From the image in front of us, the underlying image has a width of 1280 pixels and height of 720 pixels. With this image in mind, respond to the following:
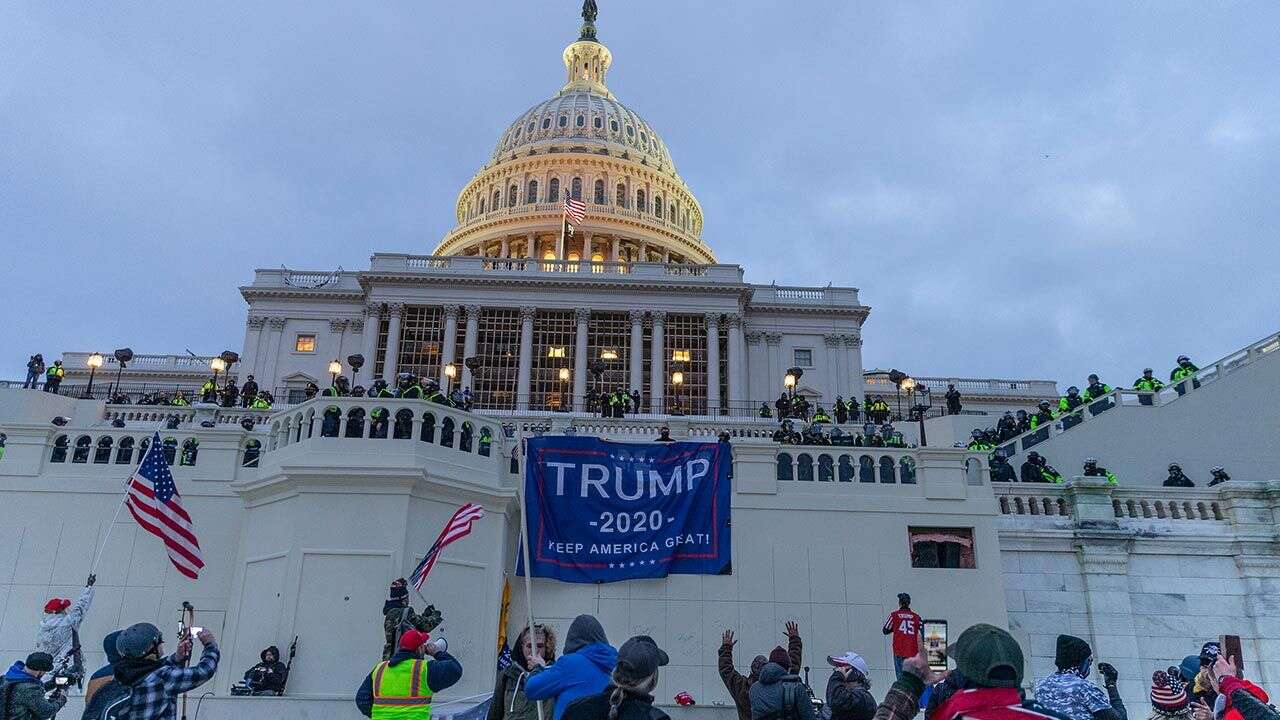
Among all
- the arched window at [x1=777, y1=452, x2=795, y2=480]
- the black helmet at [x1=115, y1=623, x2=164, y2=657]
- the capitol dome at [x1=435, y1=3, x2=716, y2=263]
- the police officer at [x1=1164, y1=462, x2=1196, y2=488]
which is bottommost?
the black helmet at [x1=115, y1=623, x2=164, y2=657]

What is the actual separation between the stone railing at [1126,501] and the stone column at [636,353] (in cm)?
3304

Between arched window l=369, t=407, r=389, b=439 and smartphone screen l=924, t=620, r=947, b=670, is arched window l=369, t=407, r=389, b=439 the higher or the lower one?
the higher one

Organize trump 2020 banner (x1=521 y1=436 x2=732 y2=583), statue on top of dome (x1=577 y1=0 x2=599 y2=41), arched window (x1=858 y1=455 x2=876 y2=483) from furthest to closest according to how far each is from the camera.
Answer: statue on top of dome (x1=577 y1=0 x2=599 y2=41) < arched window (x1=858 y1=455 x2=876 y2=483) < trump 2020 banner (x1=521 y1=436 x2=732 y2=583)

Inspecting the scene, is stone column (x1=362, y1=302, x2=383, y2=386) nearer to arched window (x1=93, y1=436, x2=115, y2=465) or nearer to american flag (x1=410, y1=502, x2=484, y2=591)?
arched window (x1=93, y1=436, x2=115, y2=465)

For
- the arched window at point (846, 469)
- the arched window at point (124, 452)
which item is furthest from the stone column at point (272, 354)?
the arched window at point (846, 469)

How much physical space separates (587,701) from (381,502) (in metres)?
11.0

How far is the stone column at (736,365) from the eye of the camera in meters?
51.8

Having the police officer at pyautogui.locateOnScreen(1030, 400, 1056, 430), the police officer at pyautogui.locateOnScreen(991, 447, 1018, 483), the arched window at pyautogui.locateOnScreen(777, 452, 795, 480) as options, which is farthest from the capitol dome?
the arched window at pyautogui.locateOnScreen(777, 452, 795, 480)

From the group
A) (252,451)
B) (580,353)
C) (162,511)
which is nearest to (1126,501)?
(252,451)

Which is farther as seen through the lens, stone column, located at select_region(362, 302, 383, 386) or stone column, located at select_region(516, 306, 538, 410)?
stone column, located at select_region(516, 306, 538, 410)

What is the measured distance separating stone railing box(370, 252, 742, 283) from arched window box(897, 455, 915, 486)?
118 feet

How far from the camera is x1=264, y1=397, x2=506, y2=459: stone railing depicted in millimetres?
16141

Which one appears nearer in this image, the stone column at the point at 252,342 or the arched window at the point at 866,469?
the arched window at the point at 866,469

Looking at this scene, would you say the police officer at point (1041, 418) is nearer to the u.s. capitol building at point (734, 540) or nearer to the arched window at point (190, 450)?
the u.s. capitol building at point (734, 540)
